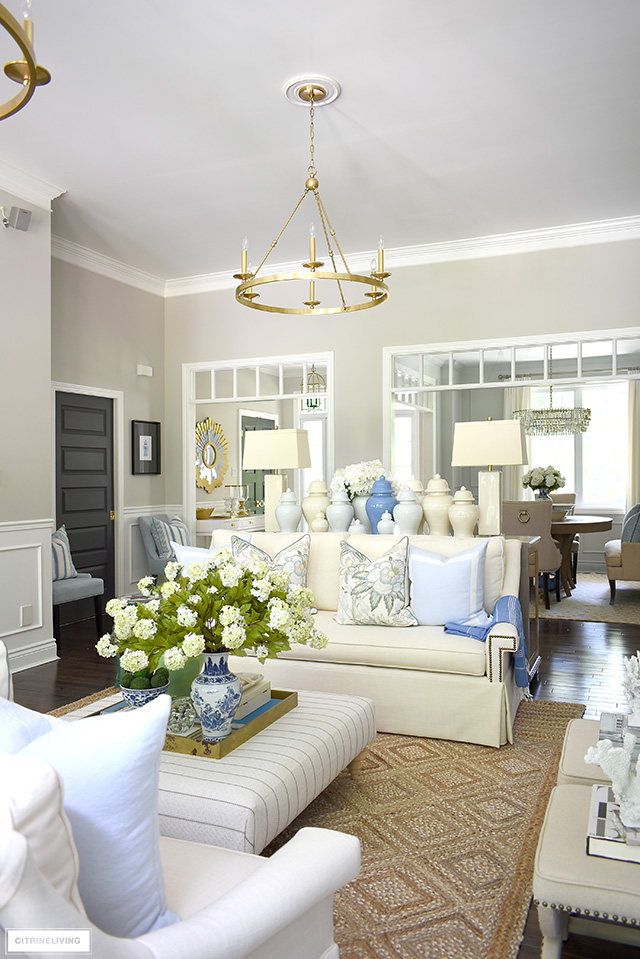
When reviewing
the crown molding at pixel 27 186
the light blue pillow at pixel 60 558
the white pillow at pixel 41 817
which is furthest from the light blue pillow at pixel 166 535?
the white pillow at pixel 41 817

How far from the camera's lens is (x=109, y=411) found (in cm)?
634

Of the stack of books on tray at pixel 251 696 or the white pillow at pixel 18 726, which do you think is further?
the stack of books on tray at pixel 251 696

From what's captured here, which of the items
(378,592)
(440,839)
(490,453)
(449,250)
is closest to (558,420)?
(449,250)

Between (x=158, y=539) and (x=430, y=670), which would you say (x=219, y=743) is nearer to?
(x=430, y=670)

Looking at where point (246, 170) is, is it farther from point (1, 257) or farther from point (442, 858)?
point (442, 858)

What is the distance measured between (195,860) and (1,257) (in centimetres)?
406

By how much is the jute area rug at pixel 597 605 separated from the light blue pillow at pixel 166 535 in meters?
3.26

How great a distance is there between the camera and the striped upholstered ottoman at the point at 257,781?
1.94m

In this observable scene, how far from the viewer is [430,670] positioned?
129 inches

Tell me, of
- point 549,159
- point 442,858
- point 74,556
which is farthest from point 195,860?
point 74,556

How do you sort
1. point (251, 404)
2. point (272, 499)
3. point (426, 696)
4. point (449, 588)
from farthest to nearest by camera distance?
point (251, 404)
point (272, 499)
point (449, 588)
point (426, 696)

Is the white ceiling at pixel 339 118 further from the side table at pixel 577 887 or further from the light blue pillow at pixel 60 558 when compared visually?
the side table at pixel 577 887

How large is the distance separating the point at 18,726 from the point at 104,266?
18.7 ft

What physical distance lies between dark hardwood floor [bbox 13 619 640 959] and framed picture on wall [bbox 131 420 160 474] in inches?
64.4
